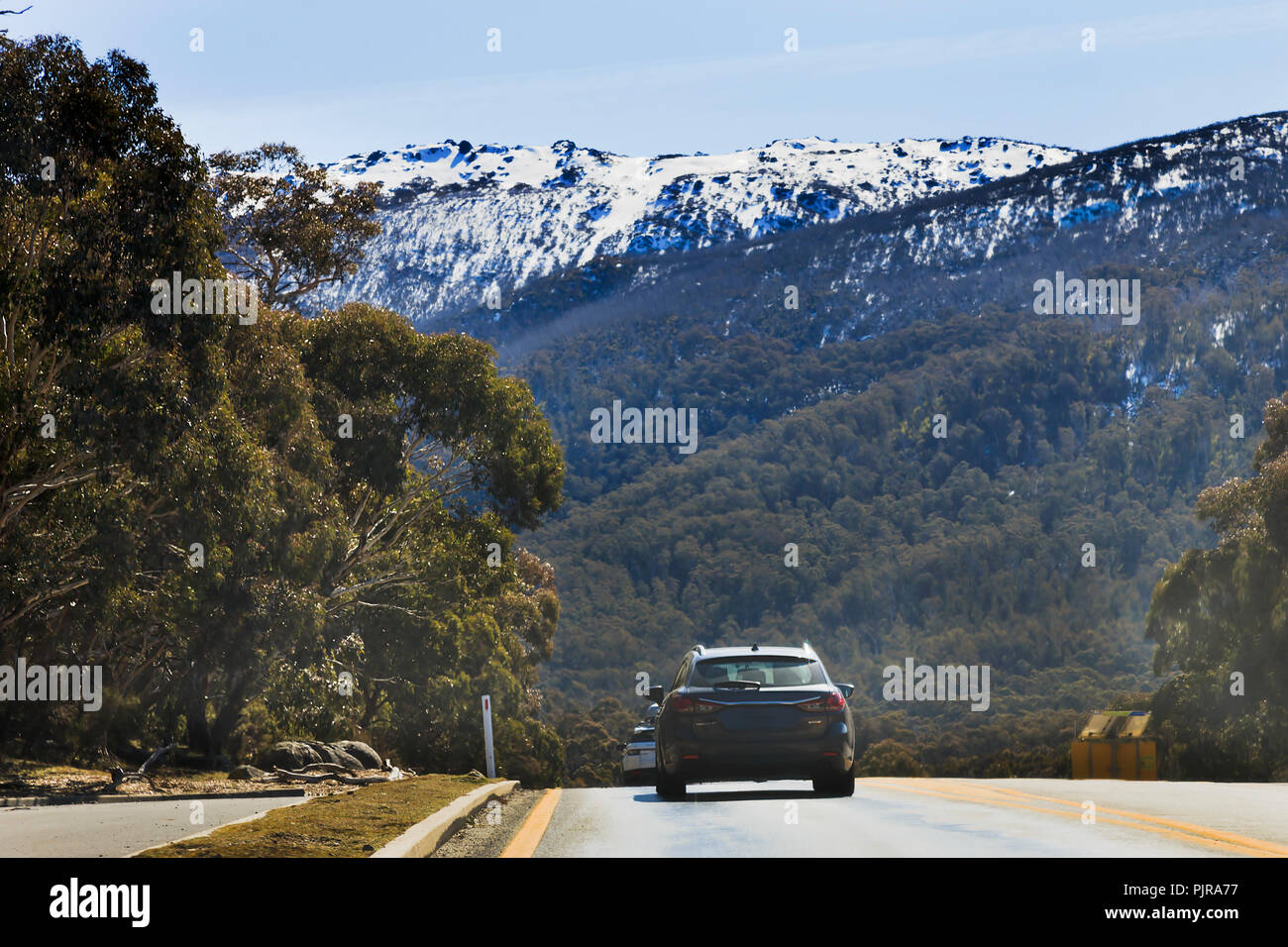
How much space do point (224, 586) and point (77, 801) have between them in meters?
6.84

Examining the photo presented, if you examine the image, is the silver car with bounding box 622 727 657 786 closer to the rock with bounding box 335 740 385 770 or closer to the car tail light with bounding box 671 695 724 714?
the rock with bounding box 335 740 385 770

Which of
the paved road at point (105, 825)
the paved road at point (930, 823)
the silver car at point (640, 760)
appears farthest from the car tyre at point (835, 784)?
the silver car at point (640, 760)

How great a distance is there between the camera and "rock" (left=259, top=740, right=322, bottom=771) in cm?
2739

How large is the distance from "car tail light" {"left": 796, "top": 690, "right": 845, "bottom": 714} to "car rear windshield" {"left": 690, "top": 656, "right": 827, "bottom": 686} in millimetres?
359

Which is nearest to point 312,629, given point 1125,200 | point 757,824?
point 757,824

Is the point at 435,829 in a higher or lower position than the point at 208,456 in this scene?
lower

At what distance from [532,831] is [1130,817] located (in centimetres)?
513

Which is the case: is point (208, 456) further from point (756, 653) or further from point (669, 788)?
point (756, 653)

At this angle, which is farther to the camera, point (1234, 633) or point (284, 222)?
point (1234, 633)

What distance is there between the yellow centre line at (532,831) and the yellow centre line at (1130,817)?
4500 mm

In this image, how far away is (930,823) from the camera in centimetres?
1272

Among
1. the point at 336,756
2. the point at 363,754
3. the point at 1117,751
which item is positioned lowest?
the point at 1117,751

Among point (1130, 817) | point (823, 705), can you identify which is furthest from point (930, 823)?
point (823, 705)

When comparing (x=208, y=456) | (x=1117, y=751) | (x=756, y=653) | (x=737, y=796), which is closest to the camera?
(x=756, y=653)
